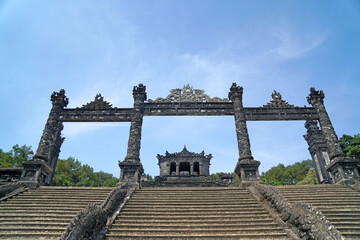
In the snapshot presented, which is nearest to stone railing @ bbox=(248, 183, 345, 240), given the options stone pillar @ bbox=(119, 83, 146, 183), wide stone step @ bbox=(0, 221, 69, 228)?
wide stone step @ bbox=(0, 221, 69, 228)

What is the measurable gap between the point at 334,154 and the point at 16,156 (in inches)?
A: 1236

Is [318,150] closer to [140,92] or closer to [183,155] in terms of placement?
[140,92]

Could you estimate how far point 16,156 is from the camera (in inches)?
1077

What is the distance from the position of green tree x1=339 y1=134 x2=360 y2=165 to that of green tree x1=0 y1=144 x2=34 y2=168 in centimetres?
3081

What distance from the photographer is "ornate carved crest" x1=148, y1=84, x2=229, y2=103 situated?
49.2 feet

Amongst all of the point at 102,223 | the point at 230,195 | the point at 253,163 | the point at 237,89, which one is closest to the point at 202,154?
the point at 237,89

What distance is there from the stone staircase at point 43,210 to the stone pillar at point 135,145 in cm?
188

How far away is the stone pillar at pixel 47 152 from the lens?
412 inches

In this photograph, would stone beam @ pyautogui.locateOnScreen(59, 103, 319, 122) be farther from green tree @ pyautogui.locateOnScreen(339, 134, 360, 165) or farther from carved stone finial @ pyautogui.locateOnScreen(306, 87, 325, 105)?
green tree @ pyautogui.locateOnScreen(339, 134, 360, 165)

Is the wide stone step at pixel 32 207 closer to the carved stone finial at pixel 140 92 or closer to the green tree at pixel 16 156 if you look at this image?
the carved stone finial at pixel 140 92

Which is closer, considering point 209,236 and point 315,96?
point 209,236

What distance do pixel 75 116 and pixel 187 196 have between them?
359 inches

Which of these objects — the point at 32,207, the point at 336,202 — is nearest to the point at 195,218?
the point at 336,202

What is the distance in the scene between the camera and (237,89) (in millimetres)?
14766
